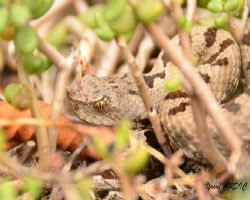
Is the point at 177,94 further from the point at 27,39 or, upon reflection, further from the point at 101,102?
the point at 27,39

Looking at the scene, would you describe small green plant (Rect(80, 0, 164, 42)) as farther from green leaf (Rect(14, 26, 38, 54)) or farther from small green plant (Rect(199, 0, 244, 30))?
small green plant (Rect(199, 0, 244, 30))

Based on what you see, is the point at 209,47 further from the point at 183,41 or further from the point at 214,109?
the point at 214,109

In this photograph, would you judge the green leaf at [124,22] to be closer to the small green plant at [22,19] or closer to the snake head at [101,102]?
the small green plant at [22,19]

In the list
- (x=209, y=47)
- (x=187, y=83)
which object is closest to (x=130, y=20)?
(x=187, y=83)

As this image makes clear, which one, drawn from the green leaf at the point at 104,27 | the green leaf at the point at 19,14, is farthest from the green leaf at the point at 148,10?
the green leaf at the point at 19,14

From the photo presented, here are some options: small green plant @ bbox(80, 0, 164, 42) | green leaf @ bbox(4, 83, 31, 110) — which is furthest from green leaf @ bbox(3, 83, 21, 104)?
small green plant @ bbox(80, 0, 164, 42)

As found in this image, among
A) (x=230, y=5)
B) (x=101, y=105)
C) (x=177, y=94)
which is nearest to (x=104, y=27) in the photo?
(x=230, y=5)

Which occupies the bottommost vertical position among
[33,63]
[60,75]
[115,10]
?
[60,75]

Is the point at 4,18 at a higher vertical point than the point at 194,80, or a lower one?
higher
